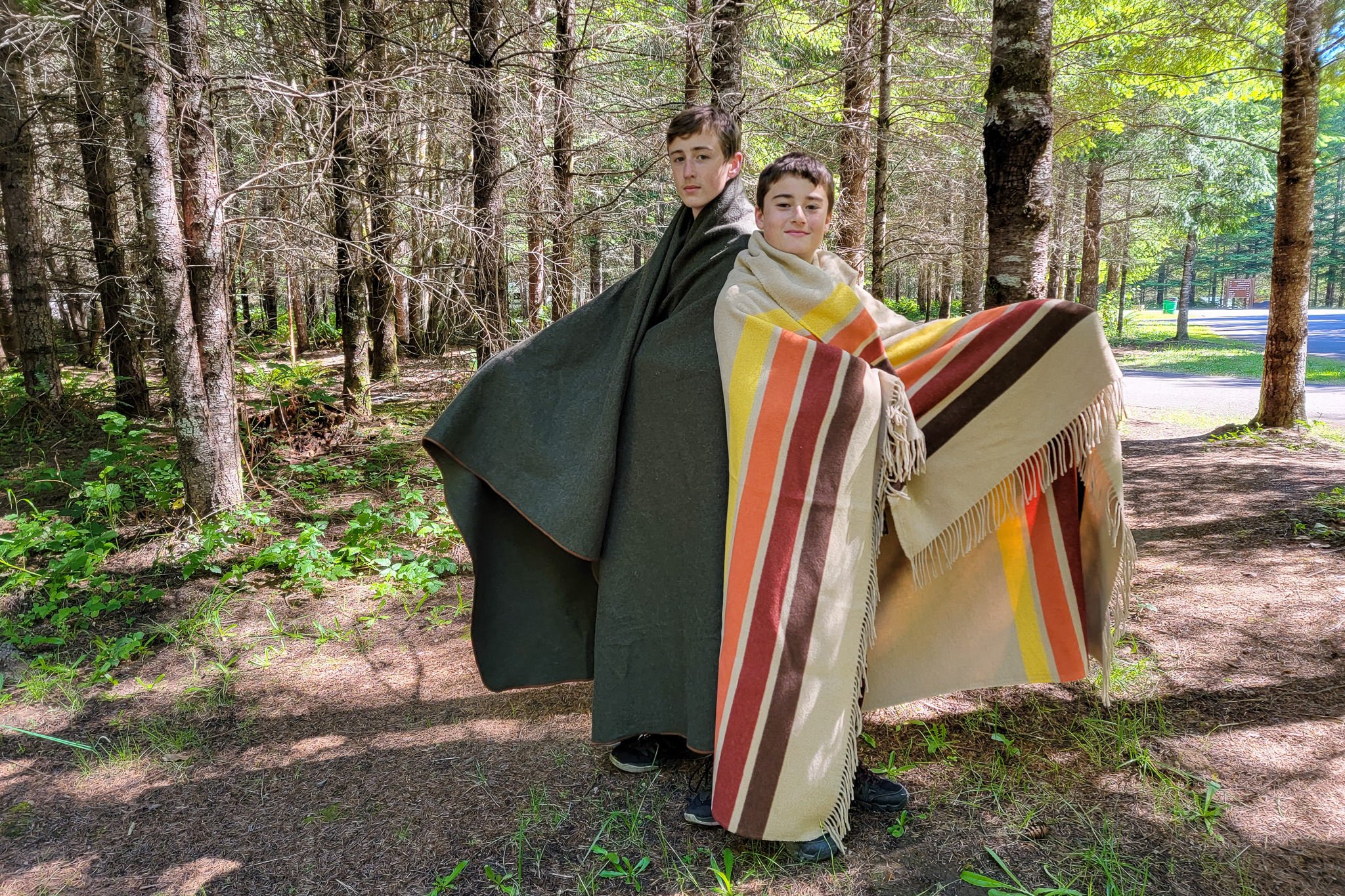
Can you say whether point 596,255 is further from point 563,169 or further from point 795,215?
point 795,215

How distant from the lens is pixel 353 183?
7.04m

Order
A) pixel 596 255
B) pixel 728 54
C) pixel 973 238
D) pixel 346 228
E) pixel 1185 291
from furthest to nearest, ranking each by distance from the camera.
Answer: pixel 1185 291 → pixel 596 255 → pixel 973 238 → pixel 346 228 → pixel 728 54

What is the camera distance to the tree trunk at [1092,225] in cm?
→ 1600

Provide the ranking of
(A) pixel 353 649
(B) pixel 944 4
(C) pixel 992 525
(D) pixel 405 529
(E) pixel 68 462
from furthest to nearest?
(B) pixel 944 4
(E) pixel 68 462
(D) pixel 405 529
(A) pixel 353 649
(C) pixel 992 525

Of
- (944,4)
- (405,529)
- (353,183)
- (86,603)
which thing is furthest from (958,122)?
(86,603)

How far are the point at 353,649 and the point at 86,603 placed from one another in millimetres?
1502

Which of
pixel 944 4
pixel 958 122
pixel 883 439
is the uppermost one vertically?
pixel 944 4

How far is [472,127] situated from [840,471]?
15.4 ft

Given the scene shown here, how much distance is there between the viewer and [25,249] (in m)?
7.19

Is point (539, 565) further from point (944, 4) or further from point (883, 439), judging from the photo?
point (944, 4)

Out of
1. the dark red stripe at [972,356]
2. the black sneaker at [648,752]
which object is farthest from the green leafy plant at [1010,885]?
the dark red stripe at [972,356]

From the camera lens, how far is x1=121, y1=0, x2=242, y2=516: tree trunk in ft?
13.5

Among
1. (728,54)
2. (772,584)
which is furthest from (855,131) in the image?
(772,584)

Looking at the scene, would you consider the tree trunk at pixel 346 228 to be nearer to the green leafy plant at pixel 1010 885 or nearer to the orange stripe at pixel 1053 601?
the orange stripe at pixel 1053 601
